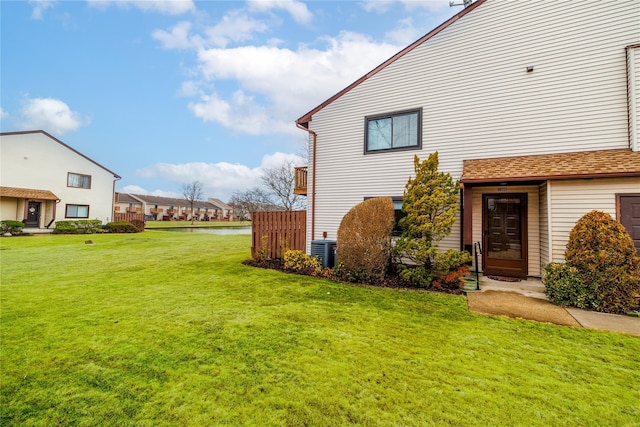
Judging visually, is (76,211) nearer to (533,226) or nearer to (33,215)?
(33,215)

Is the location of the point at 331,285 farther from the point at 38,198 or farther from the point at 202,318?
the point at 38,198

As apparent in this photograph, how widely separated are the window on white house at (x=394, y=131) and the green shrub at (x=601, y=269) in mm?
4590

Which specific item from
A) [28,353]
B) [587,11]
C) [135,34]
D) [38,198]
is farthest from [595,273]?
[38,198]

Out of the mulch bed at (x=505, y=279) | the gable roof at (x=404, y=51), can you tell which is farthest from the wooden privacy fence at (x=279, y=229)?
the mulch bed at (x=505, y=279)

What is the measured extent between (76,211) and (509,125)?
99.5 feet

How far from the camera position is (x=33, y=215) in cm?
2109

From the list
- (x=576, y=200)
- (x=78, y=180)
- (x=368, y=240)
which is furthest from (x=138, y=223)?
(x=576, y=200)

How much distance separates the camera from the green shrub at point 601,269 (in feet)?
15.8

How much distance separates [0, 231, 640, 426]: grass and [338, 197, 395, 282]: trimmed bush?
138 centimetres

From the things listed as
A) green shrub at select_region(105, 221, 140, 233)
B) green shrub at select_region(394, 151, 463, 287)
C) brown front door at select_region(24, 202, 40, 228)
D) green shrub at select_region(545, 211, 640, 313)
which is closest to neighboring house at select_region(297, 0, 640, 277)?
green shrub at select_region(394, 151, 463, 287)

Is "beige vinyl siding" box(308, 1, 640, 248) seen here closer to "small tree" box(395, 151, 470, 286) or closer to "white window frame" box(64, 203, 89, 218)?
"small tree" box(395, 151, 470, 286)

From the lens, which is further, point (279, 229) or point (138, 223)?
point (138, 223)

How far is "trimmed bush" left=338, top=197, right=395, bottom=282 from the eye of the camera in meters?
6.68

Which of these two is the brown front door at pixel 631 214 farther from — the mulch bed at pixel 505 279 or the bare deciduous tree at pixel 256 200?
the bare deciduous tree at pixel 256 200
